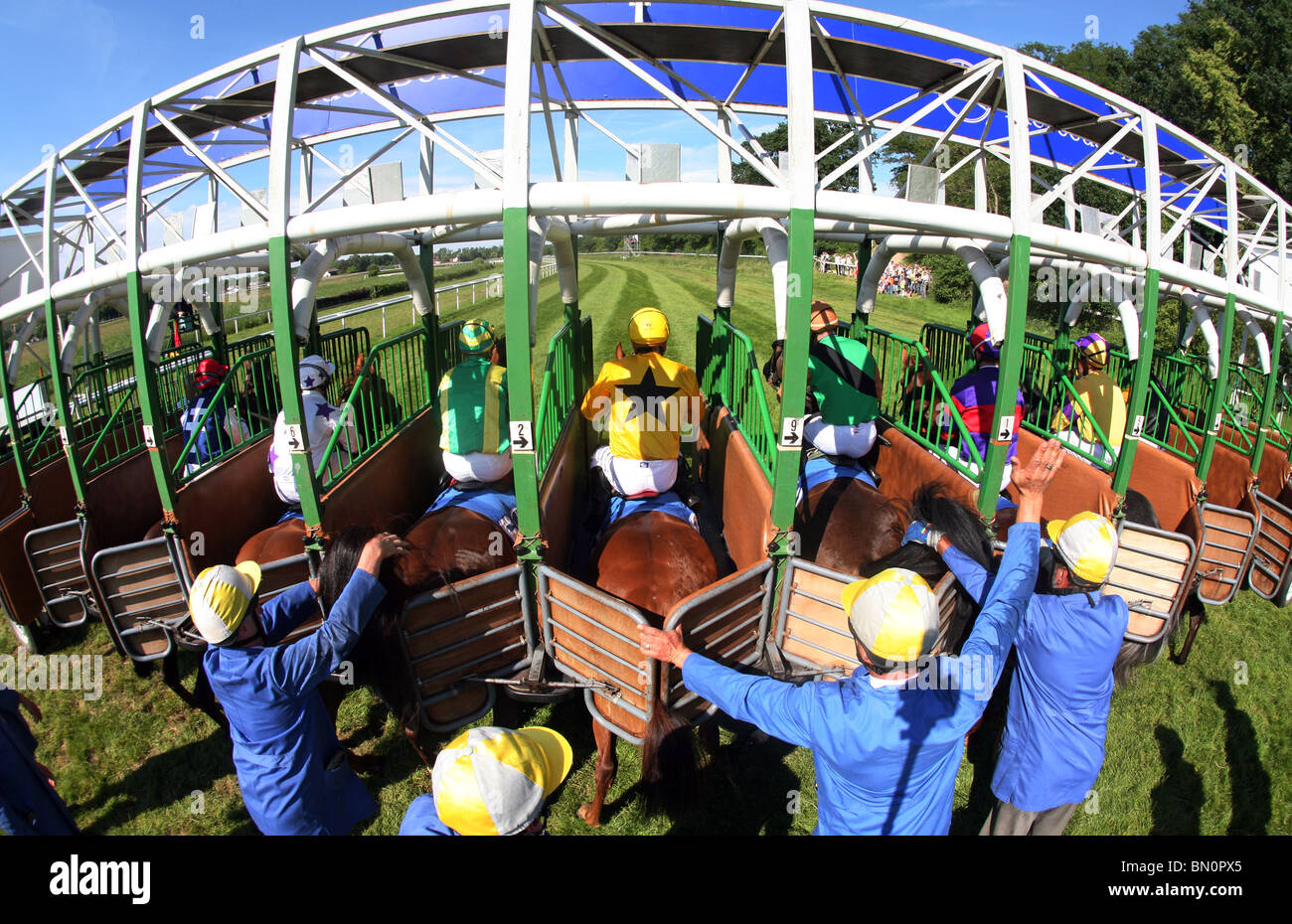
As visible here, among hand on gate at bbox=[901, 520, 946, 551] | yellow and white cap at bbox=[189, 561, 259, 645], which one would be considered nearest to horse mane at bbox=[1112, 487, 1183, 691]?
hand on gate at bbox=[901, 520, 946, 551]

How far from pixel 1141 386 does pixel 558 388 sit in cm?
426

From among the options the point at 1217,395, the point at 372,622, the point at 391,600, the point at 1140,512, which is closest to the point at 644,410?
the point at 391,600

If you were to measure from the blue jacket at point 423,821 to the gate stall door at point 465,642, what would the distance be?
1.05 meters

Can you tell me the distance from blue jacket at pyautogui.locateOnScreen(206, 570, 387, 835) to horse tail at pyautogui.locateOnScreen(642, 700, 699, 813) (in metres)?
1.46

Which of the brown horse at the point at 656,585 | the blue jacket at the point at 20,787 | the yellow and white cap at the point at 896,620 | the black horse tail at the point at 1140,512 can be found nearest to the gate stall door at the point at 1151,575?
the black horse tail at the point at 1140,512

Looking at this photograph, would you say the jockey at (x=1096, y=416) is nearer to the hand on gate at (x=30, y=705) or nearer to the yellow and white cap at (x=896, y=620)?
the yellow and white cap at (x=896, y=620)

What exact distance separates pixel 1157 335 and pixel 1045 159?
1393 centimetres

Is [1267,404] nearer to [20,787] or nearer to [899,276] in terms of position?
[20,787]

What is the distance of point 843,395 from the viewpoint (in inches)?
183

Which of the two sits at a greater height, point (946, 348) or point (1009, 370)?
point (1009, 370)

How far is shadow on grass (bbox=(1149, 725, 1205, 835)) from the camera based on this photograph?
351cm

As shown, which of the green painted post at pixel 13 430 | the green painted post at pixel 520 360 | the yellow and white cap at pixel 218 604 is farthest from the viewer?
the green painted post at pixel 13 430

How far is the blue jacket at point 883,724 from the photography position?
6.57 ft
